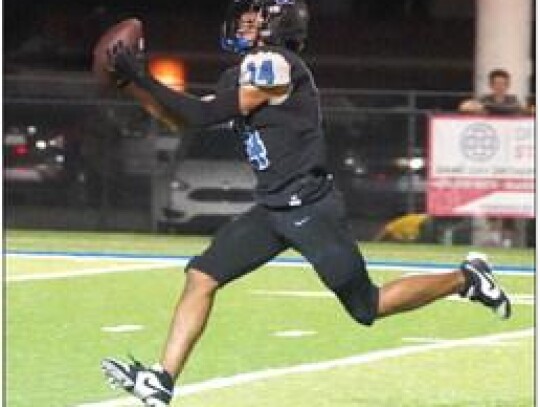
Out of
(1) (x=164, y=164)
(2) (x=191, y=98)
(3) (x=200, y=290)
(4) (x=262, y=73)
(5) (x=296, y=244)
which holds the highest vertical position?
(4) (x=262, y=73)

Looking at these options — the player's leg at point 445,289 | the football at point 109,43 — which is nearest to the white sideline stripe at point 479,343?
the player's leg at point 445,289

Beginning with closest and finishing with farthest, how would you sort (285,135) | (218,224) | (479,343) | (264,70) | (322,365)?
(264,70), (285,135), (322,365), (479,343), (218,224)

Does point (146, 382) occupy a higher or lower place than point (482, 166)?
higher

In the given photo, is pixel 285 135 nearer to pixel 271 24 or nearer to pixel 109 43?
pixel 271 24

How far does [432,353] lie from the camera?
10.9 m

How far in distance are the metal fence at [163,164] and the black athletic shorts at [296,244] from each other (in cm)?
1279

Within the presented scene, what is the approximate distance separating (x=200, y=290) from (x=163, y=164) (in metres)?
13.9

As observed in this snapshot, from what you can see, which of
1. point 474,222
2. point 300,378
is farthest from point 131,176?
point 300,378

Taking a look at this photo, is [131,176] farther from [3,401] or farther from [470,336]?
[3,401]

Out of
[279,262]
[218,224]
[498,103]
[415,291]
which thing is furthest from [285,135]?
[218,224]

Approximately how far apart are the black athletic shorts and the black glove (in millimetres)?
899

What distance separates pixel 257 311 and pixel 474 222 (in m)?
7.89

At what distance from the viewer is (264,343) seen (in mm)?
11344

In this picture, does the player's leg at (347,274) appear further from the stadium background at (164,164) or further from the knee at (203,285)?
the stadium background at (164,164)
